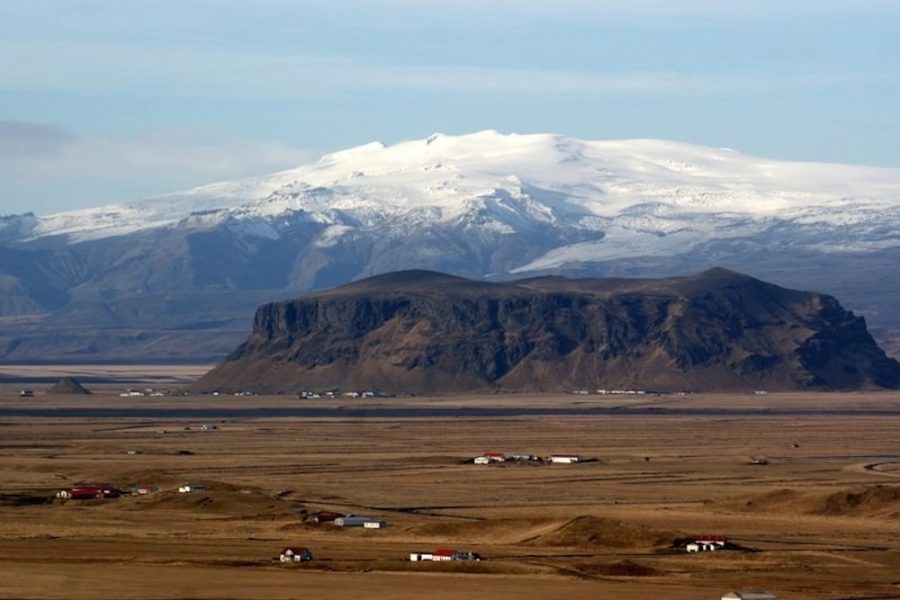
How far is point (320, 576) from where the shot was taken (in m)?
69.9

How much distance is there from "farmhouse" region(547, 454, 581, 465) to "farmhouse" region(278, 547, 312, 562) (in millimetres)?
50629

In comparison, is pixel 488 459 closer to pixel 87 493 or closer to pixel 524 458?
pixel 524 458

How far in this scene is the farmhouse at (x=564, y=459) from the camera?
124 meters

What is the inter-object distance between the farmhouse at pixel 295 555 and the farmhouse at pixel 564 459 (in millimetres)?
50629

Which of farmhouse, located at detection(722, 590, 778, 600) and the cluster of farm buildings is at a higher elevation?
farmhouse, located at detection(722, 590, 778, 600)

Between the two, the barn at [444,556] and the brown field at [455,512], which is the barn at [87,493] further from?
the barn at [444,556]

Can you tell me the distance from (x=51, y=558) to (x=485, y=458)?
53876 millimetres

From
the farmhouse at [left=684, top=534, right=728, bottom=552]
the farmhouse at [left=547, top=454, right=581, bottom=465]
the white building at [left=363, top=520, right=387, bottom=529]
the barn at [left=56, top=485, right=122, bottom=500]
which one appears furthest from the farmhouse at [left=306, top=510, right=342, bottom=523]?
the farmhouse at [left=547, top=454, right=581, bottom=465]

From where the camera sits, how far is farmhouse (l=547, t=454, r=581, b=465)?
124344 mm

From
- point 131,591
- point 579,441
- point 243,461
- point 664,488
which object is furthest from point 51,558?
point 579,441

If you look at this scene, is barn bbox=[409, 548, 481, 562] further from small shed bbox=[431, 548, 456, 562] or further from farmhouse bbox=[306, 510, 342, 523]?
farmhouse bbox=[306, 510, 342, 523]

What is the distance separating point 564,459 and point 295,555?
175 ft

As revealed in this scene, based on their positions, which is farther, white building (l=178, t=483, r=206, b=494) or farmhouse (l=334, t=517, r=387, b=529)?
white building (l=178, t=483, r=206, b=494)

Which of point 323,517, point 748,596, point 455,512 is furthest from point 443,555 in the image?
point 455,512
